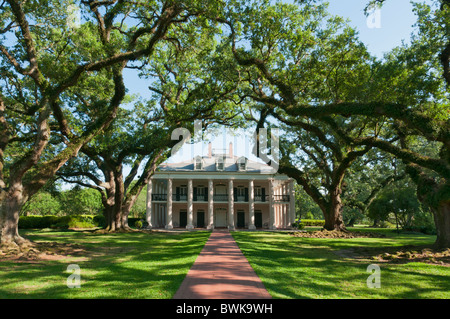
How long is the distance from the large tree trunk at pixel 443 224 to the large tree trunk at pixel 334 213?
11196 millimetres

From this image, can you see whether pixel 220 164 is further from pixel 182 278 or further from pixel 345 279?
pixel 182 278

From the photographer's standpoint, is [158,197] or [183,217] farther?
[183,217]

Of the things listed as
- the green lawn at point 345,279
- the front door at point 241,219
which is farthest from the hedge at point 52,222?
the green lawn at point 345,279

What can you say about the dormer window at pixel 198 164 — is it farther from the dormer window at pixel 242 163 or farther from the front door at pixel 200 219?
the front door at pixel 200 219

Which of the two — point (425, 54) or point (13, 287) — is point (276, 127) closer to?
point (425, 54)

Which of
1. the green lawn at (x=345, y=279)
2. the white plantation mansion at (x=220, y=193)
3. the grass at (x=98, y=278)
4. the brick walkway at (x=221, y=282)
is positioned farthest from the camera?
the white plantation mansion at (x=220, y=193)

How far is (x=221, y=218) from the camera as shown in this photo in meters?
36.6

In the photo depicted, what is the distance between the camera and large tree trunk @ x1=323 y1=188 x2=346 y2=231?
22.9m

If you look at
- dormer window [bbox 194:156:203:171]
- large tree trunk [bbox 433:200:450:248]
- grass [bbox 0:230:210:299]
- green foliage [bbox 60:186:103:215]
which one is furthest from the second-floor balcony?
grass [bbox 0:230:210:299]

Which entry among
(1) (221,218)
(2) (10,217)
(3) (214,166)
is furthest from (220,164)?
(2) (10,217)

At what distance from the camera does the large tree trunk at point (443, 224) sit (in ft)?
36.8

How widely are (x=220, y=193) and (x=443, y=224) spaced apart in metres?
26.6

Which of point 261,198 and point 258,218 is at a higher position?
point 261,198
